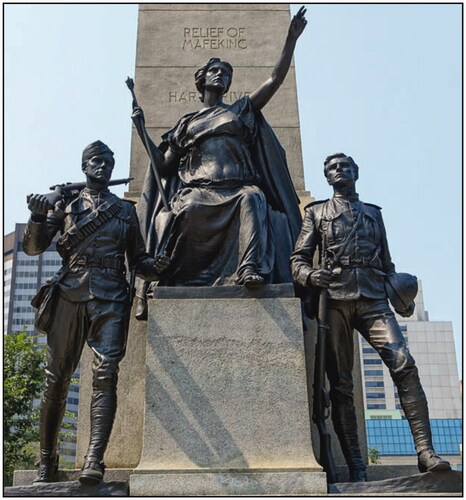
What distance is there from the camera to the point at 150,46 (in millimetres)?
11312

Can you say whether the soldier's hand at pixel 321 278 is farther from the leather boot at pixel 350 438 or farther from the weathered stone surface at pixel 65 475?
the weathered stone surface at pixel 65 475

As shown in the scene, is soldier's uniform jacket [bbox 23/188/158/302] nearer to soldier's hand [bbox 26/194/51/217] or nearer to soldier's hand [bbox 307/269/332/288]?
soldier's hand [bbox 26/194/51/217]

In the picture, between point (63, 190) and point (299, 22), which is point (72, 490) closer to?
point (63, 190)

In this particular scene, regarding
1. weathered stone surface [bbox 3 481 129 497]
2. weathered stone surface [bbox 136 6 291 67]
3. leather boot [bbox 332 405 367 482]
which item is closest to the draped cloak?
leather boot [bbox 332 405 367 482]

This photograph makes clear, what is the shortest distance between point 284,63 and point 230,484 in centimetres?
470

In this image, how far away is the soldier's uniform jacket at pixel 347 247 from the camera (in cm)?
739

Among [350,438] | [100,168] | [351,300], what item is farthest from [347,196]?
[100,168]

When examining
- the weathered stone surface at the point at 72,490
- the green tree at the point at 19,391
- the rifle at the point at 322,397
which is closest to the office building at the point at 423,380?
the green tree at the point at 19,391

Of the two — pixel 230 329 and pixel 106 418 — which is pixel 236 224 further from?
pixel 106 418

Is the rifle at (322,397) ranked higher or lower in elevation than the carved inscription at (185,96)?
lower

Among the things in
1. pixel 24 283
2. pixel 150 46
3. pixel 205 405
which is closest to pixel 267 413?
pixel 205 405

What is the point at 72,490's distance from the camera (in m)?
6.23

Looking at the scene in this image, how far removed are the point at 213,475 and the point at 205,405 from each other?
0.64 m

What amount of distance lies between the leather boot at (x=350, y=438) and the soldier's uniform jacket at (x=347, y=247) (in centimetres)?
111
